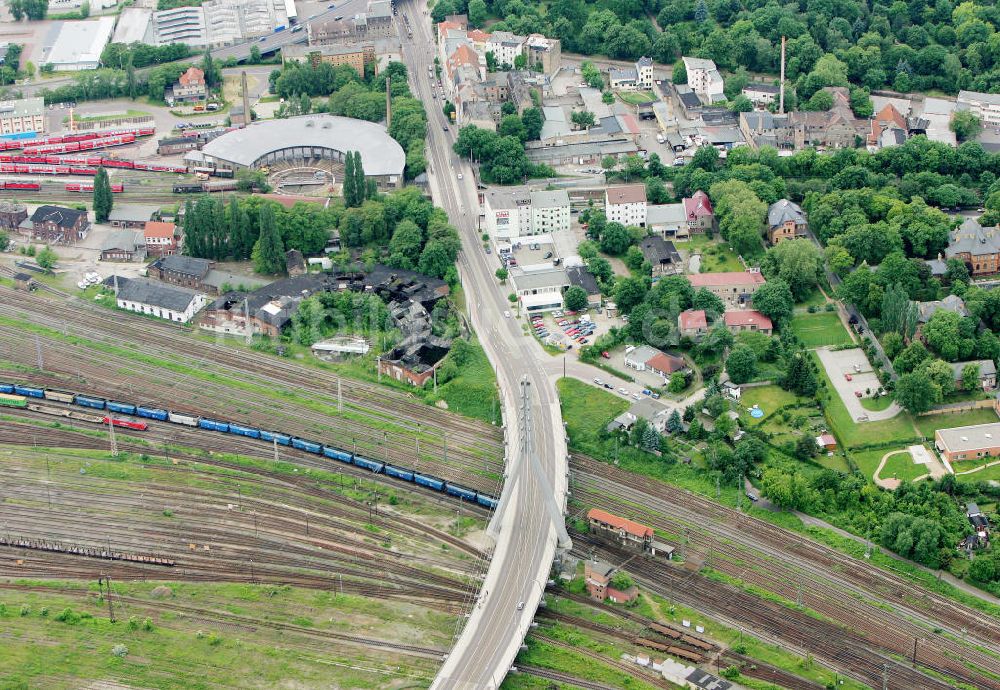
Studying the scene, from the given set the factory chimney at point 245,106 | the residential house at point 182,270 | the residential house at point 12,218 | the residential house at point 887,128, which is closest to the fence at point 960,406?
the residential house at point 887,128

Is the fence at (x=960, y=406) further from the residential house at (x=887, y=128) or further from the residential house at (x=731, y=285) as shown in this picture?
the residential house at (x=887, y=128)

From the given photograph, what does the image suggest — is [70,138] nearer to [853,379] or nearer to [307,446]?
[307,446]

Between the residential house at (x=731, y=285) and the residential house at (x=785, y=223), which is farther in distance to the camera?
the residential house at (x=785, y=223)

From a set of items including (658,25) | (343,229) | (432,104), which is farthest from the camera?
(658,25)

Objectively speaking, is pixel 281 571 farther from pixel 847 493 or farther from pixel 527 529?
pixel 847 493

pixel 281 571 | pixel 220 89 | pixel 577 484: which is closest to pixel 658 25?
pixel 220 89

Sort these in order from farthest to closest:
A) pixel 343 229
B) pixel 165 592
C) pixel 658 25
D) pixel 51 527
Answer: pixel 658 25, pixel 343 229, pixel 51 527, pixel 165 592

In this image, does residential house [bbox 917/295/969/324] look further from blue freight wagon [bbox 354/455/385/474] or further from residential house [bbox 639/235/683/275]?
blue freight wagon [bbox 354/455/385/474]
